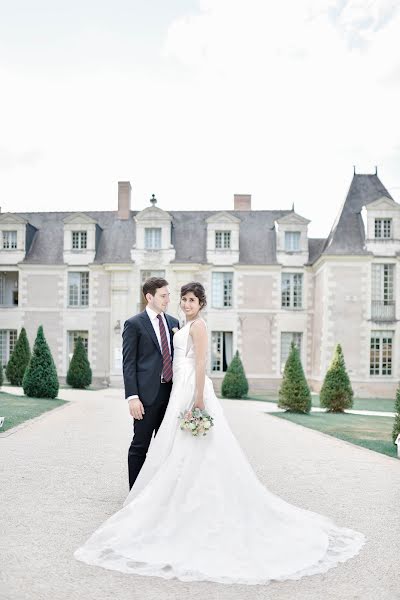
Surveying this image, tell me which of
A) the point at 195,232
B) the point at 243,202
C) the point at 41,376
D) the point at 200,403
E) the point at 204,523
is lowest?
the point at 41,376

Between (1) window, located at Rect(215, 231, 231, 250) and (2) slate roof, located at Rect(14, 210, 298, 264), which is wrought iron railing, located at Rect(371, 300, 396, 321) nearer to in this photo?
(2) slate roof, located at Rect(14, 210, 298, 264)

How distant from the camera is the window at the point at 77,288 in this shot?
3003 centimetres

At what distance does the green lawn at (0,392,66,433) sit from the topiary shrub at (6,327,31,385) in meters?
6.76

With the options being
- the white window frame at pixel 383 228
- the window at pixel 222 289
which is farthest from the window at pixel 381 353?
the window at pixel 222 289

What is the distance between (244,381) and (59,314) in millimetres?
10525

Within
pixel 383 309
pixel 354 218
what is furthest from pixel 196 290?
pixel 354 218

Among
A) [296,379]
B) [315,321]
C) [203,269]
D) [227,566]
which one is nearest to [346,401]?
[296,379]

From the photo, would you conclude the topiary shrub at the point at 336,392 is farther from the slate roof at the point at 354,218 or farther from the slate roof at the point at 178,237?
the slate roof at the point at 178,237

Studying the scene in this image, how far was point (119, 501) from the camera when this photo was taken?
6625 millimetres

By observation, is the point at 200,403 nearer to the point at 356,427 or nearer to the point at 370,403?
the point at 356,427

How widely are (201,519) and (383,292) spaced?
76.9 feet

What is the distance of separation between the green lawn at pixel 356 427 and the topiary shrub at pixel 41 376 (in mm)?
7184

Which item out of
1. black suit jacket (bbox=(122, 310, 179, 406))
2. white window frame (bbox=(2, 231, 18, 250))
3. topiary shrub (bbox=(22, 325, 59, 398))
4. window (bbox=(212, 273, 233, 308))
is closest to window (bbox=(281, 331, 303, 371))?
window (bbox=(212, 273, 233, 308))

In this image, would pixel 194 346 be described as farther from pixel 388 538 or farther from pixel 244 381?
pixel 244 381
